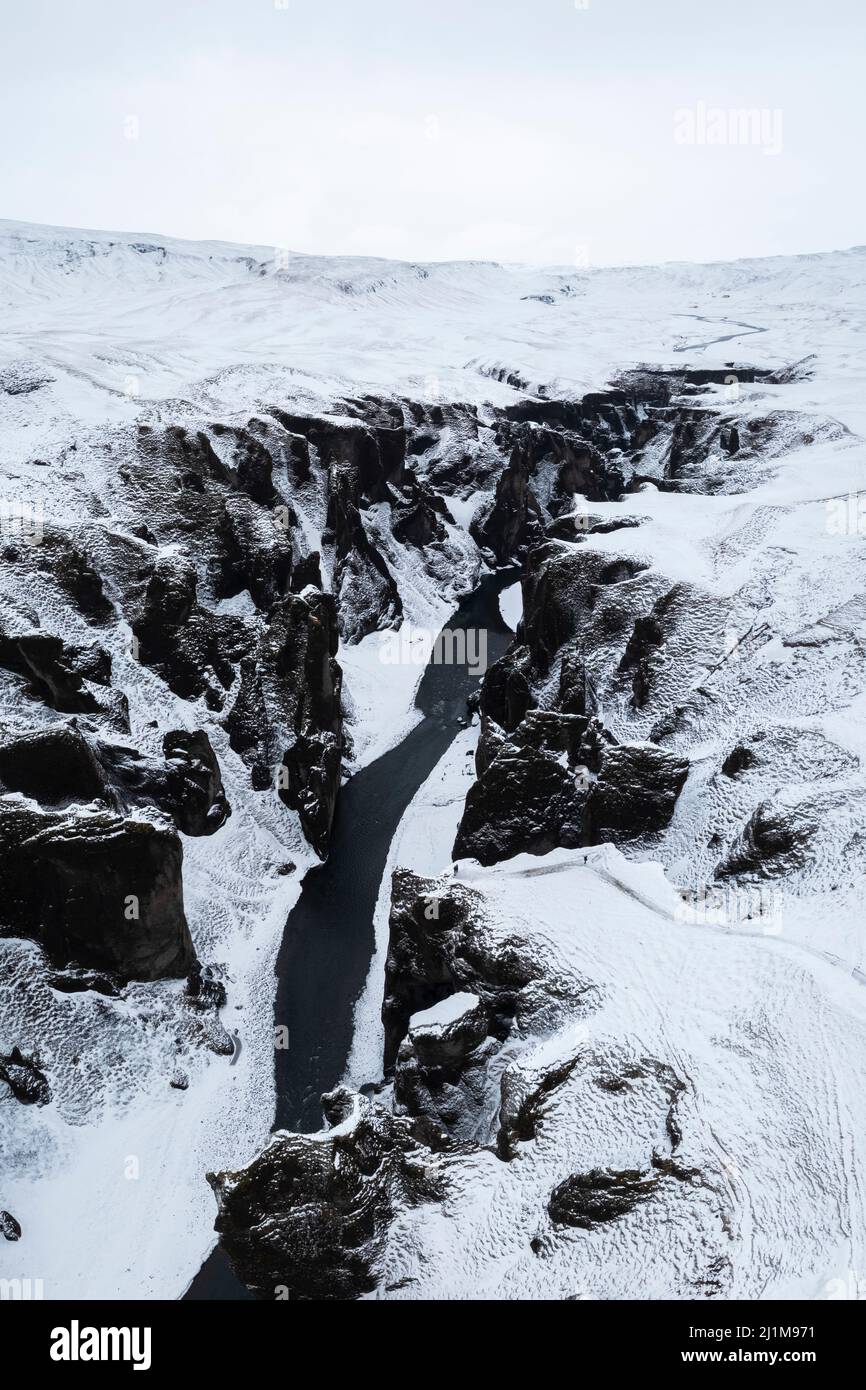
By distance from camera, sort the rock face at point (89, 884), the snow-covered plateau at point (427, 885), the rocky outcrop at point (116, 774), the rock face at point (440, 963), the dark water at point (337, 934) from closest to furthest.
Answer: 1. the snow-covered plateau at point (427, 885)
2. the rock face at point (440, 963)
3. the rock face at point (89, 884)
4. the dark water at point (337, 934)
5. the rocky outcrop at point (116, 774)

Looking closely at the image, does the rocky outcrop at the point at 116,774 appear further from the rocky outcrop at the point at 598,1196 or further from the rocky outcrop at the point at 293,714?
the rocky outcrop at the point at 598,1196

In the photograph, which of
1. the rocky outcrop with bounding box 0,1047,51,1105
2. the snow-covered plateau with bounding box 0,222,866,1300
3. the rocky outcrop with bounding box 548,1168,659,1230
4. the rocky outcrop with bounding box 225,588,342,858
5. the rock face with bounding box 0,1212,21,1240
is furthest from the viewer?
the rocky outcrop with bounding box 225,588,342,858

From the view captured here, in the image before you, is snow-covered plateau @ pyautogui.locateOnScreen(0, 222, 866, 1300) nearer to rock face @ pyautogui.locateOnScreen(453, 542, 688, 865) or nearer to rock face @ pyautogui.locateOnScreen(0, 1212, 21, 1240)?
rock face @ pyautogui.locateOnScreen(0, 1212, 21, 1240)

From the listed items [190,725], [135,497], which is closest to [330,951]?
[190,725]

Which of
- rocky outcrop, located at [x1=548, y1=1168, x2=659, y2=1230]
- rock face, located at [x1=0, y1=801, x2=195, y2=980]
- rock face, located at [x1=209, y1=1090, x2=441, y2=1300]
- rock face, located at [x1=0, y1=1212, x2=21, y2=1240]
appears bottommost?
rock face, located at [x1=0, y1=1212, x2=21, y2=1240]

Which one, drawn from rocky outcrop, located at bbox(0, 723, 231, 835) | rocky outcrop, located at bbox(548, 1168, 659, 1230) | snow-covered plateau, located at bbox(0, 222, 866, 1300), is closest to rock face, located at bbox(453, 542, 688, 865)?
snow-covered plateau, located at bbox(0, 222, 866, 1300)

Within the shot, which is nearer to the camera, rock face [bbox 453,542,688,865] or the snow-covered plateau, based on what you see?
the snow-covered plateau

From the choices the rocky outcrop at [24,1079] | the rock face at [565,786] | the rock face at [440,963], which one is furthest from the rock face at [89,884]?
the rock face at [565,786]
